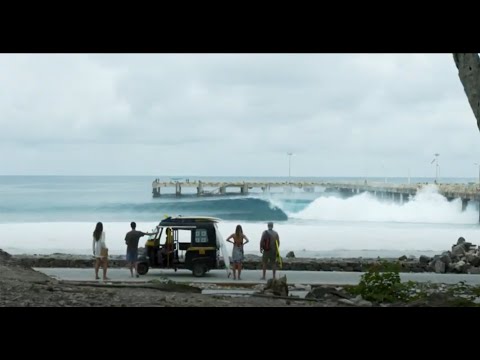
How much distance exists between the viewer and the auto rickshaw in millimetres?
14344

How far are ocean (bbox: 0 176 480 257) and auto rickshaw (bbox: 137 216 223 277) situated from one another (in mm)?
11948

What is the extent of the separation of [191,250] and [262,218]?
43336 millimetres

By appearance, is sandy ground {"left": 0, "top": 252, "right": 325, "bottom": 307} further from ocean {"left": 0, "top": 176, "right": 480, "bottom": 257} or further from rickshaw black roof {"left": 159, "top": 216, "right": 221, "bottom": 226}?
ocean {"left": 0, "top": 176, "right": 480, "bottom": 257}

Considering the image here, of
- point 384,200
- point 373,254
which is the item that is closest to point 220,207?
point 384,200

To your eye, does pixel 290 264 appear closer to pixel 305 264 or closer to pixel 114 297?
pixel 305 264

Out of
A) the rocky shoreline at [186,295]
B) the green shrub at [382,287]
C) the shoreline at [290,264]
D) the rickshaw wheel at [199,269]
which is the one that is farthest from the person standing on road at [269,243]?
the shoreline at [290,264]

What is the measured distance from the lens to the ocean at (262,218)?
36.2 meters

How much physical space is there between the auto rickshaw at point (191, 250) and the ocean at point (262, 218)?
11948mm

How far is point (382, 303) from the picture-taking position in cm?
1054

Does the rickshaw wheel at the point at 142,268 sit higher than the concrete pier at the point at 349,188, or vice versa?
the concrete pier at the point at 349,188

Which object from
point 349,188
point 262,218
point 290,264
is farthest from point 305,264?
point 349,188

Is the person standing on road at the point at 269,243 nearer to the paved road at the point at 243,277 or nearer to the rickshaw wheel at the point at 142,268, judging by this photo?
the paved road at the point at 243,277

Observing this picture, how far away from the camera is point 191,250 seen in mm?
14445
